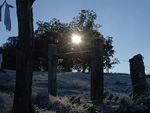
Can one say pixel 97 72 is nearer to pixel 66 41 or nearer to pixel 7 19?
pixel 7 19

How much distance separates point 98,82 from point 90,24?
29.1 meters

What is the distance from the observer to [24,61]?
9.86 ft

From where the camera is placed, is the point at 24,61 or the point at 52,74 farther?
the point at 52,74

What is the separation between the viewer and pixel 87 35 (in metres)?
31.3

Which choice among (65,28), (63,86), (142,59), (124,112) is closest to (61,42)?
(65,28)

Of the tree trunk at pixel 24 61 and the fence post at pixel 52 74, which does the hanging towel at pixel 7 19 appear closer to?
the tree trunk at pixel 24 61

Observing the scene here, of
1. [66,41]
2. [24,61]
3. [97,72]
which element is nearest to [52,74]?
[97,72]

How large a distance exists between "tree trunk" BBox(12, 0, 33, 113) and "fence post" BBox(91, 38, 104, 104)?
5.12 ft

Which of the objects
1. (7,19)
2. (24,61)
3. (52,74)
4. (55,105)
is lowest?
(55,105)

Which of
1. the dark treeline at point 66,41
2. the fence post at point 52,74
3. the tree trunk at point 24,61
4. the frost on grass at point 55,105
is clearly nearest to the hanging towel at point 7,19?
the tree trunk at point 24,61

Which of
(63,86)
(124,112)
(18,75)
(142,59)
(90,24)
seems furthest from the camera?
(90,24)

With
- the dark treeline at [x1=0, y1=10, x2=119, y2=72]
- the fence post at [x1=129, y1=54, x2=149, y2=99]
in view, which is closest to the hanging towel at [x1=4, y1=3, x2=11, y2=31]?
the fence post at [x1=129, y1=54, x2=149, y2=99]

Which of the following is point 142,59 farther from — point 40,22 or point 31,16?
point 40,22

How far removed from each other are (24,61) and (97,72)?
177 centimetres
